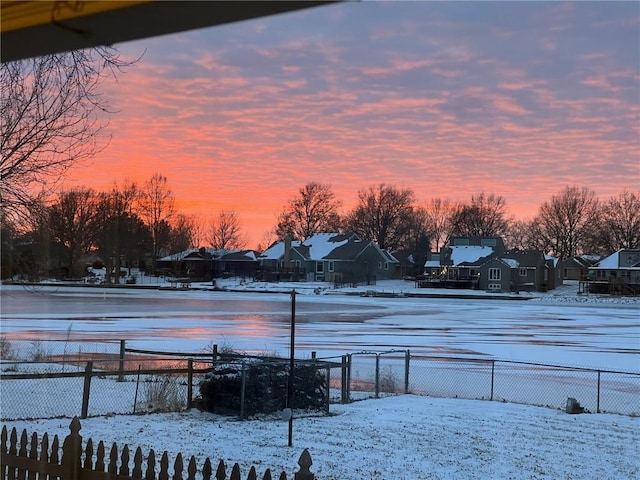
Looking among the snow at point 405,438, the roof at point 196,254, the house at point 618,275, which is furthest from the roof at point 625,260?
the snow at point 405,438

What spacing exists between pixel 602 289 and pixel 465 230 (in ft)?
161

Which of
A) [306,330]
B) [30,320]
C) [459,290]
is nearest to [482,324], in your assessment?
[306,330]

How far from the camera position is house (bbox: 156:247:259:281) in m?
102

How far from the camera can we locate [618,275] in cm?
8112

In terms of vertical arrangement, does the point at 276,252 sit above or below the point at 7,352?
above

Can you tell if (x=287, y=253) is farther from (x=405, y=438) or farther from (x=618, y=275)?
(x=405, y=438)

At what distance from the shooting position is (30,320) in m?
34.9

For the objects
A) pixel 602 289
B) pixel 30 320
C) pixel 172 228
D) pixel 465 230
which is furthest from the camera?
pixel 465 230

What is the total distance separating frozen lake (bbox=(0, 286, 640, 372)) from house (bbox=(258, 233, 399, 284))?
43.8 meters

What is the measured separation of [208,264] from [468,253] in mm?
38831

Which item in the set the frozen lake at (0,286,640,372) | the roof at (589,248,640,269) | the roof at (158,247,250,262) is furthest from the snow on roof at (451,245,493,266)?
the frozen lake at (0,286,640,372)

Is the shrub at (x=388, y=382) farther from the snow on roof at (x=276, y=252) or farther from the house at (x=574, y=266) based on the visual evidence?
the house at (x=574, y=266)

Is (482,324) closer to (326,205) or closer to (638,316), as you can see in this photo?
(638,316)

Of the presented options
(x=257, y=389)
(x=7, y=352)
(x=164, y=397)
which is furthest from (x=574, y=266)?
(x=164, y=397)
